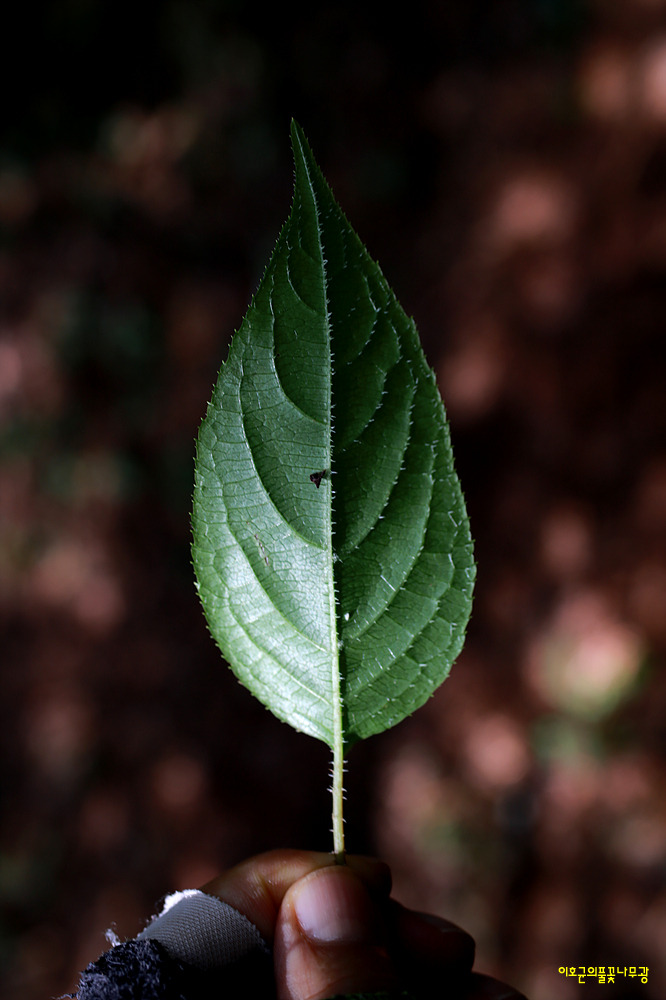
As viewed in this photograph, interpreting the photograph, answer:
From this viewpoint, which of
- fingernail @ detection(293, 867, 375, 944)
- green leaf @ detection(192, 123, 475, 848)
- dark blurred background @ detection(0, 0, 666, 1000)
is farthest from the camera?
dark blurred background @ detection(0, 0, 666, 1000)

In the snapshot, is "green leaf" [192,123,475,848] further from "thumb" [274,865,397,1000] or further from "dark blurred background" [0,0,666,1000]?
"dark blurred background" [0,0,666,1000]

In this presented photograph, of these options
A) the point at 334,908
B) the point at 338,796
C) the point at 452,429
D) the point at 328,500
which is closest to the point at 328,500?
the point at 328,500

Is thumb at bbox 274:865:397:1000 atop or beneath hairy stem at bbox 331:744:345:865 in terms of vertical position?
beneath

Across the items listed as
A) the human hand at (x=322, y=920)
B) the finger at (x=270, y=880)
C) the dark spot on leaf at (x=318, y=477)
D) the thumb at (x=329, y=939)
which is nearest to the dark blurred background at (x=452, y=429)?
the human hand at (x=322, y=920)

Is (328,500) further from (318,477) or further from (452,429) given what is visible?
(452,429)

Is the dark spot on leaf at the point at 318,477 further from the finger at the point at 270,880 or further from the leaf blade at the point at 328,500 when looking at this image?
the finger at the point at 270,880

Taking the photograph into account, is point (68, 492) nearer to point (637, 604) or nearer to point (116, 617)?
point (116, 617)

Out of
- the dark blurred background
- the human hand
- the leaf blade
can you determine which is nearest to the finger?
the human hand
